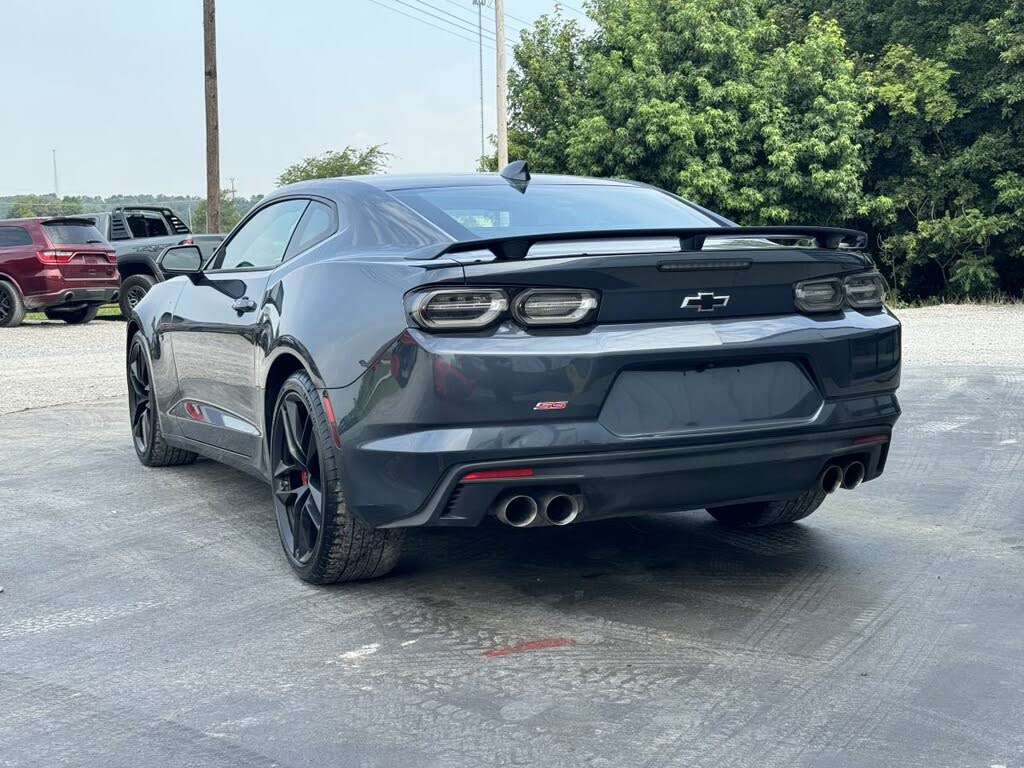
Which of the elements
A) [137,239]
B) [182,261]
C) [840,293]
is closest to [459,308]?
[840,293]

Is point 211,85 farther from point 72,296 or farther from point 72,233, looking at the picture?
point 72,296

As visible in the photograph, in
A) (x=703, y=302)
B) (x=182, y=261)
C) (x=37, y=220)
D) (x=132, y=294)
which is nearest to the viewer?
(x=703, y=302)

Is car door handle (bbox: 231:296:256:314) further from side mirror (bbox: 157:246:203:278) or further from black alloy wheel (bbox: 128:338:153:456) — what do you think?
black alloy wheel (bbox: 128:338:153:456)

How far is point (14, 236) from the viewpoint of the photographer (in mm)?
20625

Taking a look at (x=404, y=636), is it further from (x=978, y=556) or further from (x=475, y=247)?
(x=978, y=556)

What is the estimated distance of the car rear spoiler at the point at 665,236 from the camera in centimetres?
386

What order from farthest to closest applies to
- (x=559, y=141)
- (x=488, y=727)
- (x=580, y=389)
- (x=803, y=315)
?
(x=559, y=141)
(x=803, y=315)
(x=580, y=389)
(x=488, y=727)

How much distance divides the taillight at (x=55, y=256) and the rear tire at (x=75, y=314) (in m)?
2.10

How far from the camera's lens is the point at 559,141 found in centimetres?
3600

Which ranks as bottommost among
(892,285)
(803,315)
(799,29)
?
(892,285)

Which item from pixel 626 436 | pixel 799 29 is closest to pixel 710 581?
pixel 626 436

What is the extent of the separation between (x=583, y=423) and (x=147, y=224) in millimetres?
21085

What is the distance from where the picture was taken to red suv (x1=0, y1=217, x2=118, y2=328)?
800 inches

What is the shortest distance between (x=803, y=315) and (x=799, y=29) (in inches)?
1387
